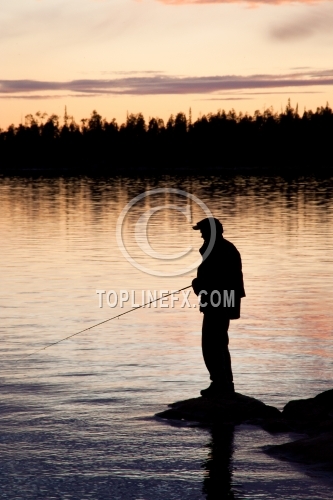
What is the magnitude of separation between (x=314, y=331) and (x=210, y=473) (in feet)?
23.8

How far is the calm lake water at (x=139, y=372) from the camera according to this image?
773cm

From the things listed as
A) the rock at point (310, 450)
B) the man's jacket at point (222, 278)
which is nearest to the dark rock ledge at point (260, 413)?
the rock at point (310, 450)

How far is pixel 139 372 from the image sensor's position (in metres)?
11.9

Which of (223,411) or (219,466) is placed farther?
(223,411)

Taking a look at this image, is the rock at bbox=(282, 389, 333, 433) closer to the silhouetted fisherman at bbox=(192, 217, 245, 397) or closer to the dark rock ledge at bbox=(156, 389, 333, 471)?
the dark rock ledge at bbox=(156, 389, 333, 471)

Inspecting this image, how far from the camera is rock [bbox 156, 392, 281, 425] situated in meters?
9.49

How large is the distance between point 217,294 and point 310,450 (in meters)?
2.26

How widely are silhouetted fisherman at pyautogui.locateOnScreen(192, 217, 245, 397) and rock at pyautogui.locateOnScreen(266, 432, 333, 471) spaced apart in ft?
5.32

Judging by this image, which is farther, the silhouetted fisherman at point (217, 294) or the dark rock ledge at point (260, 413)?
the silhouetted fisherman at point (217, 294)

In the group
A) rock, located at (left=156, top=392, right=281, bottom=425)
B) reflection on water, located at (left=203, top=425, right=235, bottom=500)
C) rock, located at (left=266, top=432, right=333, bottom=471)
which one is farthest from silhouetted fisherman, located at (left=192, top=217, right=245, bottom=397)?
rock, located at (left=266, top=432, right=333, bottom=471)

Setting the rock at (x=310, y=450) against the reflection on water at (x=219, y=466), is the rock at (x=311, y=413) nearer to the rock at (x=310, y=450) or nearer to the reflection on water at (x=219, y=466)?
the rock at (x=310, y=450)

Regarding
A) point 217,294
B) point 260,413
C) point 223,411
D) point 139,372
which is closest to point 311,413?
point 260,413

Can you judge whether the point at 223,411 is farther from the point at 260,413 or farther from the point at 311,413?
the point at 311,413

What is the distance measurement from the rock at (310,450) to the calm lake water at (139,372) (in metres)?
0.14
